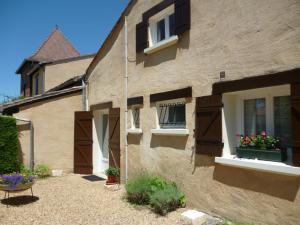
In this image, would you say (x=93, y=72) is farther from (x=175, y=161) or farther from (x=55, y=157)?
(x=175, y=161)

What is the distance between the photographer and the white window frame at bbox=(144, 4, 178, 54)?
6676mm

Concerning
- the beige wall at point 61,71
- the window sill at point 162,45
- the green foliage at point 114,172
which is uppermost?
the beige wall at point 61,71

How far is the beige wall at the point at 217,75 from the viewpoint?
4.32 meters

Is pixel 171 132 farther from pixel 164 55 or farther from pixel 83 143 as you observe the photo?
pixel 83 143

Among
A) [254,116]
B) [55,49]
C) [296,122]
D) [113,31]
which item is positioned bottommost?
[296,122]

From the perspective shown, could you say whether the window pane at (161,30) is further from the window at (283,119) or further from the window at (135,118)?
the window at (283,119)

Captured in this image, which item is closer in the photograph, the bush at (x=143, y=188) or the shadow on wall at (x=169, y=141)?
the shadow on wall at (x=169, y=141)

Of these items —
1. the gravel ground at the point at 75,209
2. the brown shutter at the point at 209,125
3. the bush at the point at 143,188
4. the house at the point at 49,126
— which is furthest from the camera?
the house at the point at 49,126

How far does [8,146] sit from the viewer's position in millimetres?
9688

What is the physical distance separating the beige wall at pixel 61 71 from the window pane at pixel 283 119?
48.0ft

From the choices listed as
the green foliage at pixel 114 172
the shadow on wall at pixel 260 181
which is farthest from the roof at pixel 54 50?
the shadow on wall at pixel 260 181

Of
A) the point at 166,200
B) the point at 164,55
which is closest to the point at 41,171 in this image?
the point at 166,200

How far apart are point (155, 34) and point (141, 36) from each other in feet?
1.47

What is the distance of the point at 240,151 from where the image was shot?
5070 mm
